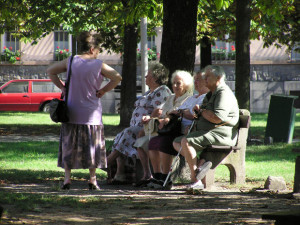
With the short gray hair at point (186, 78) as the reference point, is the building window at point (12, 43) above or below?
above

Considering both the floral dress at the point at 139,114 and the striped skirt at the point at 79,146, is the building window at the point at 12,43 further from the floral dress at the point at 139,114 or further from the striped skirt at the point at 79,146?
the striped skirt at the point at 79,146

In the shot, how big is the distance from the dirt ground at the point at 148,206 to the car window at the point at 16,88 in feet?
84.0

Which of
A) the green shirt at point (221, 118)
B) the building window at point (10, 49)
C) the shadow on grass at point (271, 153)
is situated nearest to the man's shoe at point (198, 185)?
the green shirt at point (221, 118)

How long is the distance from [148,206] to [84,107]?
181cm

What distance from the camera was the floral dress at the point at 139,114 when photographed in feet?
30.0

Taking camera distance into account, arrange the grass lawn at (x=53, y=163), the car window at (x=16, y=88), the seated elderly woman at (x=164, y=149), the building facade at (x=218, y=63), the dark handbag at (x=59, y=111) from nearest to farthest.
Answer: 1. the dark handbag at (x=59, y=111)
2. the seated elderly woman at (x=164, y=149)
3. the grass lawn at (x=53, y=163)
4. the car window at (x=16, y=88)
5. the building facade at (x=218, y=63)

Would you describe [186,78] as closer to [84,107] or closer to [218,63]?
[84,107]

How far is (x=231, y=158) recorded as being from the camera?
9180 mm

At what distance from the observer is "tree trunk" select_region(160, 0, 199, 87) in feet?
32.2

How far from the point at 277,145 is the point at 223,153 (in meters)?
7.14

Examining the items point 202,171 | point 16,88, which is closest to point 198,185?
point 202,171

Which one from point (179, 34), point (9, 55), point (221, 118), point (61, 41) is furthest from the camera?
point (61, 41)

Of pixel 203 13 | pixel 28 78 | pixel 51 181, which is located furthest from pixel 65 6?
pixel 28 78

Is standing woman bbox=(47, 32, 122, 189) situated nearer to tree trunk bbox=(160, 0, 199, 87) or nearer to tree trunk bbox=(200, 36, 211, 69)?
tree trunk bbox=(160, 0, 199, 87)
